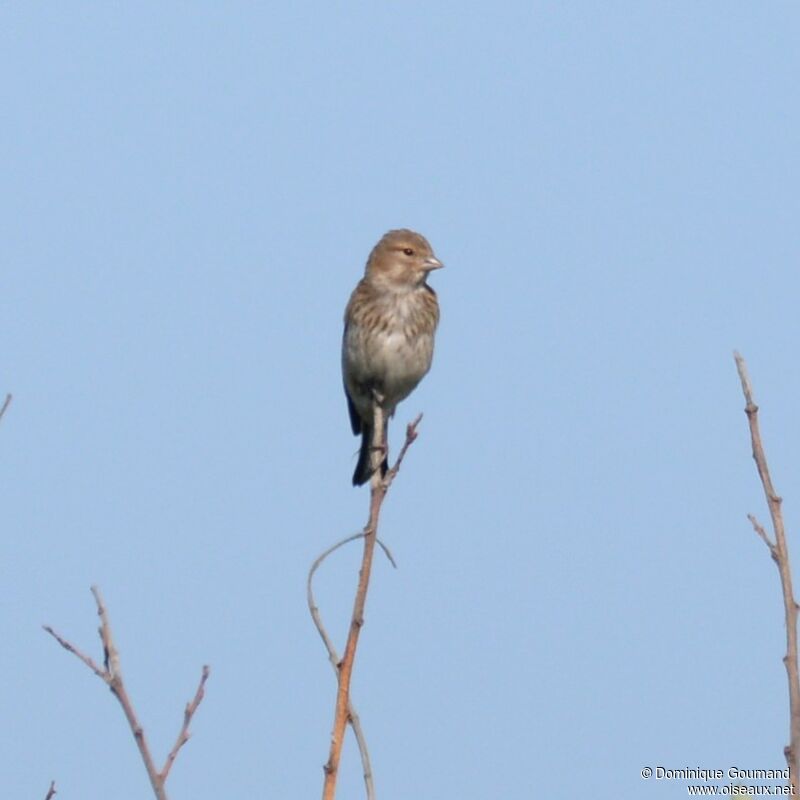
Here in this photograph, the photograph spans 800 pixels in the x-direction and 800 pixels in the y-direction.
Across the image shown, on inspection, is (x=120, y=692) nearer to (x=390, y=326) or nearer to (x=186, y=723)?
(x=186, y=723)

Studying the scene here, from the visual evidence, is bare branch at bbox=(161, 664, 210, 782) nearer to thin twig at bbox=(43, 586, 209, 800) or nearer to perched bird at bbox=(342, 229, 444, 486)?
thin twig at bbox=(43, 586, 209, 800)

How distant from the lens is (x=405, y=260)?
275 inches

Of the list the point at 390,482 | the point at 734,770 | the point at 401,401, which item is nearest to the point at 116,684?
the point at 734,770

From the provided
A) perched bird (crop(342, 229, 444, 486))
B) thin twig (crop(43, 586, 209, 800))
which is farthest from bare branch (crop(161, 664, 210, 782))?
perched bird (crop(342, 229, 444, 486))

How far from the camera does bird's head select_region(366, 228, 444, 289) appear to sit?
695 centimetres

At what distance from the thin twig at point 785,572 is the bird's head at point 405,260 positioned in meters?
4.15

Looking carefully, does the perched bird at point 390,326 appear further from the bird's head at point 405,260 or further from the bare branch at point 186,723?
the bare branch at point 186,723

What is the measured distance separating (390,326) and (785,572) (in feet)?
13.9

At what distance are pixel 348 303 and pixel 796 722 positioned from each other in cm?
478

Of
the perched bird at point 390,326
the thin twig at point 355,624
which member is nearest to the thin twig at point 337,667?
the thin twig at point 355,624

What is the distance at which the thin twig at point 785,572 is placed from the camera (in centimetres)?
256

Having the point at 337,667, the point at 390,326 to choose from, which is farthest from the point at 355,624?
the point at 390,326

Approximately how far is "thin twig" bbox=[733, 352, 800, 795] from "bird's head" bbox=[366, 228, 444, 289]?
415cm

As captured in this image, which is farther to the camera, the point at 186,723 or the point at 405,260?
the point at 405,260
